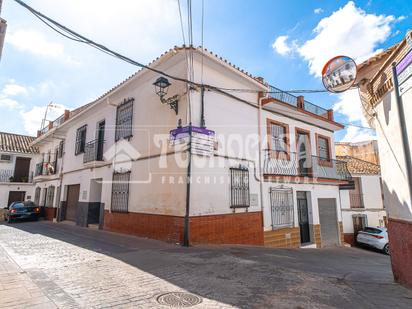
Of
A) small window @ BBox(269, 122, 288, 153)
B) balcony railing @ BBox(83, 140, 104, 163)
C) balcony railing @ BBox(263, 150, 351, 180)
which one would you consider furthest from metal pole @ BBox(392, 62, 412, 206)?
balcony railing @ BBox(83, 140, 104, 163)

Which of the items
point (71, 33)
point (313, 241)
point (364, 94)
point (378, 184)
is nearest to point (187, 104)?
point (71, 33)

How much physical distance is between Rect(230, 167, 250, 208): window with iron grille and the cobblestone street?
2.47 metres

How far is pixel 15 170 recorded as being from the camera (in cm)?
2195

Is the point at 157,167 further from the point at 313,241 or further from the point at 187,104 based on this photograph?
the point at 313,241

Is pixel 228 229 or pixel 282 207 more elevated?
pixel 282 207

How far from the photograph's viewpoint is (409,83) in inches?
151

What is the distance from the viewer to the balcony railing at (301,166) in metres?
10.5

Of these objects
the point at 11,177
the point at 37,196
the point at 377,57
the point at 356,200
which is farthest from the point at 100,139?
the point at 356,200

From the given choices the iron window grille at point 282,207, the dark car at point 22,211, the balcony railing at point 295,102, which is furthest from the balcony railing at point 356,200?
the dark car at point 22,211

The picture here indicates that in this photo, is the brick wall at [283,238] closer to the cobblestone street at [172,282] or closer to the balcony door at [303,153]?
the balcony door at [303,153]

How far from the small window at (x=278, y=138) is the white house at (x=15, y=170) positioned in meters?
20.9

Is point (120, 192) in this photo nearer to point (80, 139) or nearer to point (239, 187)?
point (239, 187)

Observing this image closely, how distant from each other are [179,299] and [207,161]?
488 cm

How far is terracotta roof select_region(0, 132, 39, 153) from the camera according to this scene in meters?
22.0
